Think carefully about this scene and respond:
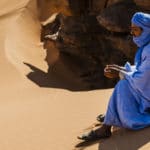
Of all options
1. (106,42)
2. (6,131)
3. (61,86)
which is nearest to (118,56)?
(106,42)

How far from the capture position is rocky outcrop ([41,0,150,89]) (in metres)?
9.07

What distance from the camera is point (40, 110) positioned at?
6.93 metres

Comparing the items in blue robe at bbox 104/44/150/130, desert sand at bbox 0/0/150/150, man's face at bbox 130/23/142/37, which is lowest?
desert sand at bbox 0/0/150/150

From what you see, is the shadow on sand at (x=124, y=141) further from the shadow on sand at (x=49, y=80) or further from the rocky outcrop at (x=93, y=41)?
the shadow on sand at (x=49, y=80)

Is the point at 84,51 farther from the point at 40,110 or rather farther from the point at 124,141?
the point at 124,141

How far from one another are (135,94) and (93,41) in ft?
19.0

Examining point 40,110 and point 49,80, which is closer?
point 40,110

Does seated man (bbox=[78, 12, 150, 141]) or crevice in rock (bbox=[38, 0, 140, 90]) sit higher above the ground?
seated man (bbox=[78, 12, 150, 141])

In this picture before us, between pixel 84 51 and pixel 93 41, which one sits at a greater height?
pixel 93 41

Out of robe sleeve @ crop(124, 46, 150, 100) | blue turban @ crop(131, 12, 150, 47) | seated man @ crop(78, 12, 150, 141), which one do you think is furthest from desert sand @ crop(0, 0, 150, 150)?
blue turban @ crop(131, 12, 150, 47)

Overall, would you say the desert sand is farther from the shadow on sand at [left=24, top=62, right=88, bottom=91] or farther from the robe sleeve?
the robe sleeve

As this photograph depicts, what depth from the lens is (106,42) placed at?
33.7 feet

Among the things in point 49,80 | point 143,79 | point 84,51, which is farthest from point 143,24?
point 84,51

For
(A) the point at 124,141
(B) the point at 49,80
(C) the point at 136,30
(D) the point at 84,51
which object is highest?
(C) the point at 136,30
